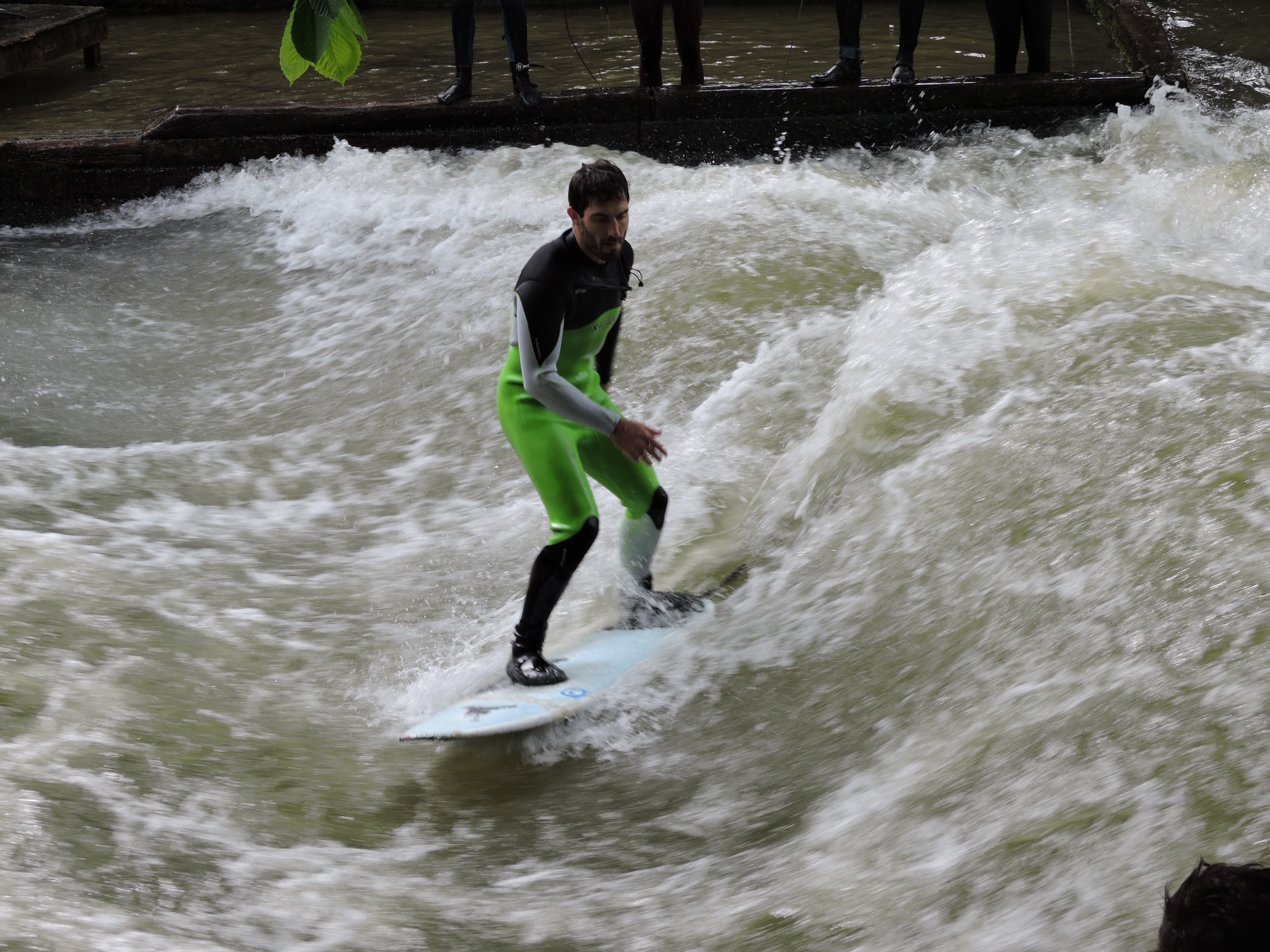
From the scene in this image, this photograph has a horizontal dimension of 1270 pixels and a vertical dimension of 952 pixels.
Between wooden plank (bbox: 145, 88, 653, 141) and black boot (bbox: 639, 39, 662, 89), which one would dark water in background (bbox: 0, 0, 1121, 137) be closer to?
wooden plank (bbox: 145, 88, 653, 141)

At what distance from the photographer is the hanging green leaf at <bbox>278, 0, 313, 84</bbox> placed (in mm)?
1340

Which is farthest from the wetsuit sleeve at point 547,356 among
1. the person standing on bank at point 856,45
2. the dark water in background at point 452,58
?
the dark water in background at point 452,58

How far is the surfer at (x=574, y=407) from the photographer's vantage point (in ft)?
12.0

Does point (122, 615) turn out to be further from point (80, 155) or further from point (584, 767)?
point (80, 155)

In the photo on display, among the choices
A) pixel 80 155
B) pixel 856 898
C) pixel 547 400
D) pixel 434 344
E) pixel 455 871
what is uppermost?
pixel 80 155

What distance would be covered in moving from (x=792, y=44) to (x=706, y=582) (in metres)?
9.89

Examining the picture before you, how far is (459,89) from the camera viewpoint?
963 centimetres

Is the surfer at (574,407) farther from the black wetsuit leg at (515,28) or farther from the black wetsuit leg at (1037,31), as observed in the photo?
the black wetsuit leg at (1037,31)

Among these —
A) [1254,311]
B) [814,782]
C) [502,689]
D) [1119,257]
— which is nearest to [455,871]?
[502,689]

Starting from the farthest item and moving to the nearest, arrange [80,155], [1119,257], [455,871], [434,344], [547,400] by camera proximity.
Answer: [80,155] → [434,344] → [1119,257] → [547,400] → [455,871]

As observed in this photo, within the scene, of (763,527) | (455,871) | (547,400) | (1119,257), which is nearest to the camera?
(455,871)

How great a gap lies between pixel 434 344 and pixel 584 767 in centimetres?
421

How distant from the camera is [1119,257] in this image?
6027mm

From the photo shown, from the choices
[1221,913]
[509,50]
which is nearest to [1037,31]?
[509,50]
